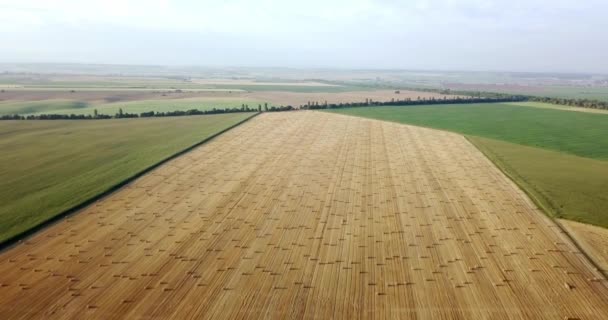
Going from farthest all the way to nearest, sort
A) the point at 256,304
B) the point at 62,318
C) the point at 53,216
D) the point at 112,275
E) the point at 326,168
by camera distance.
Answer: the point at 326,168 → the point at 53,216 → the point at 112,275 → the point at 256,304 → the point at 62,318

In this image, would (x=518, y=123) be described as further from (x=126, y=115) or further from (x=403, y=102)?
(x=126, y=115)

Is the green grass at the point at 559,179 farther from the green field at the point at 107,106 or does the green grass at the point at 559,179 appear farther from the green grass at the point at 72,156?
the green field at the point at 107,106

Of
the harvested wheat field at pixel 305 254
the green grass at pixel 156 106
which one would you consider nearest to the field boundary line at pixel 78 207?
the harvested wheat field at pixel 305 254

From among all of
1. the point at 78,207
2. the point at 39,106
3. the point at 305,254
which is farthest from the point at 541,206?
the point at 39,106

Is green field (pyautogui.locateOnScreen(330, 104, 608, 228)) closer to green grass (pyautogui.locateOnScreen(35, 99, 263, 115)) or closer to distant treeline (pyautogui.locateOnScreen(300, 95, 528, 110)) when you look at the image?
distant treeline (pyautogui.locateOnScreen(300, 95, 528, 110))

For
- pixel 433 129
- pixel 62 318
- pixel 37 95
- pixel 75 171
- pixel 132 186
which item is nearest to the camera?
pixel 62 318

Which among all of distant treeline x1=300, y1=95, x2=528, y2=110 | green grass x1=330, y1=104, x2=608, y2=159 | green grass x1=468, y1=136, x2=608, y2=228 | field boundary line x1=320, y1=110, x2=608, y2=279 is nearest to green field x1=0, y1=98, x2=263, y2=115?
distant treeline x1=300, y1=95, x2=528, y2=110

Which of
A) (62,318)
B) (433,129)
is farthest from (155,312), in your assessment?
(433,129)

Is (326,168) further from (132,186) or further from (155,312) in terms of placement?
(155,312)
